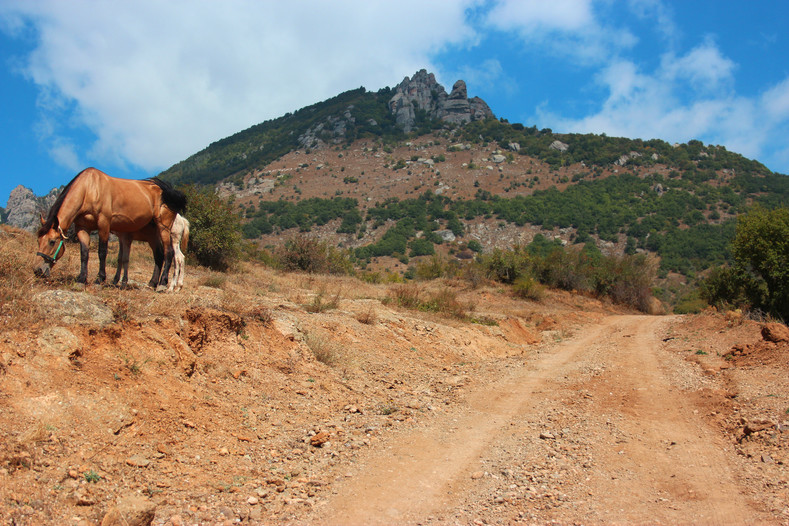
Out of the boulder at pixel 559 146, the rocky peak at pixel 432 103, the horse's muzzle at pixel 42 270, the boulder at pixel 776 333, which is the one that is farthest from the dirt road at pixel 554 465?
the rocky peak at pixel 432 103

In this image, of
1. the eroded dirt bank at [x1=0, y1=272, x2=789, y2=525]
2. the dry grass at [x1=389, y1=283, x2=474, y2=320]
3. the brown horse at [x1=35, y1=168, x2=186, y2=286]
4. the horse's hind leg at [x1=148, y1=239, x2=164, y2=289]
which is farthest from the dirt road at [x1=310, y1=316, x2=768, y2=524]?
the dry grass at [x1=389, y1=283, x2=474, y2=320]

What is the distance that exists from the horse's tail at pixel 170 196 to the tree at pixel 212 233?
1131 cm

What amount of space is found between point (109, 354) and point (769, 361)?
486 inches

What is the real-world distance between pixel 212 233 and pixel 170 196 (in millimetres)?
11734

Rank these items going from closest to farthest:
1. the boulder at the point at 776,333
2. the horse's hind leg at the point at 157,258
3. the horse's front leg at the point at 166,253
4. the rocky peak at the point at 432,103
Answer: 1. the horse's front leg at the point at 166,253
2. the horse's hind leg at the point at 157,258
3. the boulder at the point at 776,333
4. the rocky peak at the point at 432,103

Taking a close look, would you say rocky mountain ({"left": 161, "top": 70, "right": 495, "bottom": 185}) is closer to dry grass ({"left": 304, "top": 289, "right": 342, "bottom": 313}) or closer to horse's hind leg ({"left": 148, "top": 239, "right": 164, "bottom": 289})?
dry grass ({"left": 304, "top": 289, "right": 342, "bottom": 313})

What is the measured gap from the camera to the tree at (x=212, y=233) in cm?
2034

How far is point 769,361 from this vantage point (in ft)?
32.8

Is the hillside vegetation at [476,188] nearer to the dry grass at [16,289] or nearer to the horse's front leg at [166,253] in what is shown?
the horse's front leg at [166,253]

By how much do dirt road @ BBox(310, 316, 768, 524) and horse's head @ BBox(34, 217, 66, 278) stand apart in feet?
18.2

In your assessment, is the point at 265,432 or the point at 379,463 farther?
the point at 265,432

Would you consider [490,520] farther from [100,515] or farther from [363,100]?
[363,100]

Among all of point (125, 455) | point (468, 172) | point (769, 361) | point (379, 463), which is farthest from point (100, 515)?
point (468, 172)

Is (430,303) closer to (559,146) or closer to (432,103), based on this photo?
(559,146)
